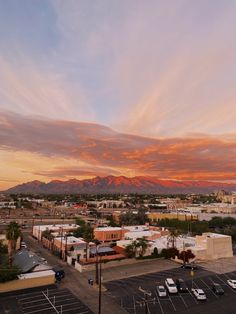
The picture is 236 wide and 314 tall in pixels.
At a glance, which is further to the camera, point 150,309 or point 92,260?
point 92,260

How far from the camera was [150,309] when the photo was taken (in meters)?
35.3

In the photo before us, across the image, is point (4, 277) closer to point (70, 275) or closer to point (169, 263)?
point (70, 275)

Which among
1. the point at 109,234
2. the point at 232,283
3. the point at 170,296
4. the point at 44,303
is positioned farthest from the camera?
the point at 109,234

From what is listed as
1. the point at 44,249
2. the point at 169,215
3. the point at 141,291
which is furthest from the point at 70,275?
the point at 169,215

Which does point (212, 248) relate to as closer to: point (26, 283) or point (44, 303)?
point (26, 283)

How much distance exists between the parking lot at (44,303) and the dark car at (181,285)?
1363 cm

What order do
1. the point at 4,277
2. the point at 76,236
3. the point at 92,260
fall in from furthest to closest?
the point at 76,236
the point at 92,260
the point at 4,277

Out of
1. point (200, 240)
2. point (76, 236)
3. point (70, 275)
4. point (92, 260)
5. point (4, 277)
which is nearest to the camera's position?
point (4, 277)

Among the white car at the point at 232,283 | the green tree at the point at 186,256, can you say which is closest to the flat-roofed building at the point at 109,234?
the green tree at the point at 186,256

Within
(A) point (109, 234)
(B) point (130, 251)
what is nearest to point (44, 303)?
(B) point (130, 251)

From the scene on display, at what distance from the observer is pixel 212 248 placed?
206 ft

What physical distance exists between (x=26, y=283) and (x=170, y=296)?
785 inches

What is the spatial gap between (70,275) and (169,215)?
294 feet

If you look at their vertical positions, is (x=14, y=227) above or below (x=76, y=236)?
above
